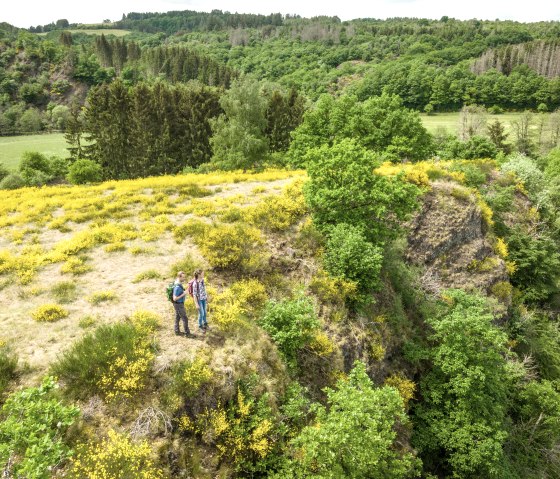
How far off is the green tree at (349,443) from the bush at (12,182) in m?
58.0

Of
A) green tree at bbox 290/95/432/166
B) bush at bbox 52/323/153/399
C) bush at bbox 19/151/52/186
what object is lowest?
bush at bbox 19/151/52/186

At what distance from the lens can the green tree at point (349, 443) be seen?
409 inches

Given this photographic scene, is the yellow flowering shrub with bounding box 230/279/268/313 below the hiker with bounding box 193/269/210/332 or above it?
below

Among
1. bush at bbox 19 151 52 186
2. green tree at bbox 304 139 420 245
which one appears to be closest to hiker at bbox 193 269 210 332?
green tree at bbox 304 139 420 245

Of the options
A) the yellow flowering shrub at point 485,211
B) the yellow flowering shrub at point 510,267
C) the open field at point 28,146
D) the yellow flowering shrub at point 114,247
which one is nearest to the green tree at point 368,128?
the yellow flowering shrub at point 485,211

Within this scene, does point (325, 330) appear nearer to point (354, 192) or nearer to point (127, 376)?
point (354, 192)

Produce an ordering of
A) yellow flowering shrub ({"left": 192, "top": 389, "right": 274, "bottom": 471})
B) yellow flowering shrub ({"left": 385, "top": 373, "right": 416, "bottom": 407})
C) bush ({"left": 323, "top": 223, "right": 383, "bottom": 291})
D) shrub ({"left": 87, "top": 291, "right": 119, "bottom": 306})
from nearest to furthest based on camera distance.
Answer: yellow flowering shrub ({"left": 192, "top": 389, "right": 274, "bottom": 471}) → shrub ({"left": 87, "top": 291, "right": 119, "bottom": 306}) → yellow flowering shrub ({"left": 385, "top": 373, "right": 416, "bottom": 407}) → bush ({"left": 323, "top": 223, "right": 383, "bottom": 291})

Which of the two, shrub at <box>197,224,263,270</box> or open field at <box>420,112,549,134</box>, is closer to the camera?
shrub at <box>197,224,263,270</box>

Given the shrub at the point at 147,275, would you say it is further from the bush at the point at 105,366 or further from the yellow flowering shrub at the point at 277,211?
the yellow flowering shrub at the point at 277,211

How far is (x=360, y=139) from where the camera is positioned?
34.2 m

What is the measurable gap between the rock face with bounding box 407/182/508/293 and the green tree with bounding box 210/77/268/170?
76.0 ft

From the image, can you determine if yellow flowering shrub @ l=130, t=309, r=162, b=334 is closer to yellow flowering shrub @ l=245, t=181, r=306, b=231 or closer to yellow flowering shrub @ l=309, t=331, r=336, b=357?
yellow flowering shrub @ l=309, t=331, r=336, b=357

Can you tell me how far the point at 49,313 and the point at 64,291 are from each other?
158cm

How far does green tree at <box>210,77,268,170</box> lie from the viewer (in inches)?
1706
